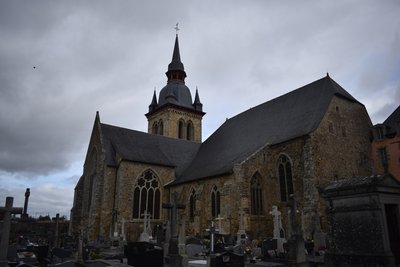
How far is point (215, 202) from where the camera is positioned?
2289cm

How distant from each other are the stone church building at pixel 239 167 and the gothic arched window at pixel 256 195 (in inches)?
2.5

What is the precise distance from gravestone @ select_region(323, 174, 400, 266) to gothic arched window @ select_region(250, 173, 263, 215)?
13.1 metres

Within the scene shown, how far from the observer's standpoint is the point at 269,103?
27422mm

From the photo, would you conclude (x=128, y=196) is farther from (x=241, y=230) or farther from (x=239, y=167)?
(x=241, y=230)

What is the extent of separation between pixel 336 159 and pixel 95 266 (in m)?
16.0

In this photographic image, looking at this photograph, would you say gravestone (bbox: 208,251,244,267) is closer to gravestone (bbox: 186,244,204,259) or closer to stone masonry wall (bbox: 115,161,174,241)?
gravestone (bbox: 186,244,204,259)

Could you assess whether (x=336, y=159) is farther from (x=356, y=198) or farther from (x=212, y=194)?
(x=356, y=198)

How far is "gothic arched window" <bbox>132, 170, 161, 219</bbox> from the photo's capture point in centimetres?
2645

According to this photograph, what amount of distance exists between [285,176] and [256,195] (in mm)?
2249

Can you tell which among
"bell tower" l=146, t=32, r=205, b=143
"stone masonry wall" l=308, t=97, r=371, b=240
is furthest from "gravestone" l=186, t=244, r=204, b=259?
"bell tower" l=146, t=32, r=205, b=143

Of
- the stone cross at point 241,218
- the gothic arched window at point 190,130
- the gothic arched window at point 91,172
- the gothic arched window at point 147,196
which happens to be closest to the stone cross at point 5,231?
the stone cross at point 241,218

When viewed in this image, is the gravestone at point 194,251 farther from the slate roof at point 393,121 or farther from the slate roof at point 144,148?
the slate roof at point 393,121

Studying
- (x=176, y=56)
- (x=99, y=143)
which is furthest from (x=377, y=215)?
(x=176, y=56)

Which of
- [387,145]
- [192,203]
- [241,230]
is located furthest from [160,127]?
[241,230]
